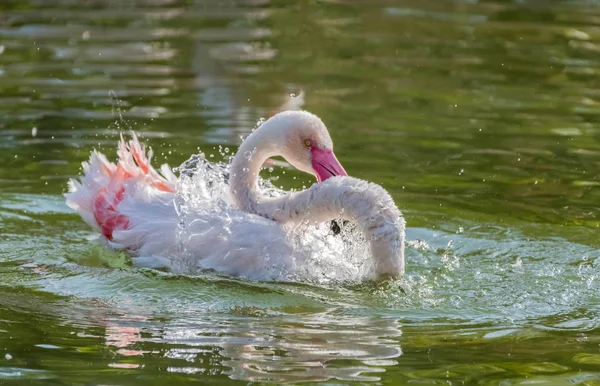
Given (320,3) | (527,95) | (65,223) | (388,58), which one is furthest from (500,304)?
(320,3)

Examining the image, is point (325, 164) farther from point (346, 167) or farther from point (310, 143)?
point (346, 167)

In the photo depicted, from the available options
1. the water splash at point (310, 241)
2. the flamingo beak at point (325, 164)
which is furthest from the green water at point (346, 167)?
the flamingo beak at point (325, 164)

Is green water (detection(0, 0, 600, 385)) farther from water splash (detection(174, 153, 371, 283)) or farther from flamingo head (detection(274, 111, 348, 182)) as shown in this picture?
flamingo head (detection(274, 111, 348, 182))

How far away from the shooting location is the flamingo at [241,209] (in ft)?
21.0

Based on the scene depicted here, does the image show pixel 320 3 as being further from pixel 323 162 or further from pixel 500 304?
pixel 500 304

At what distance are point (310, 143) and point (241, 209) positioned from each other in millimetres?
623

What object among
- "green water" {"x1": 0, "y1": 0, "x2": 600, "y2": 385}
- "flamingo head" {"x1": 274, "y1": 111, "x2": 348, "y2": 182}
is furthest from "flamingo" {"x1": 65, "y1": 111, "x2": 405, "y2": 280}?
"green water" {"x1": 0, "y1": 0, "x2": 600, "y2": 385}

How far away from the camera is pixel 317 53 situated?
1408 centimetres

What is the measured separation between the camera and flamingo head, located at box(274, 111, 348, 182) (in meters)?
6.93

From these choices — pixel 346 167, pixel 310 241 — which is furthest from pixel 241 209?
pixel 346 167

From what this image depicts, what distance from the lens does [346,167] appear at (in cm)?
919

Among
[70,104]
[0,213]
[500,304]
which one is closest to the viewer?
[500,304]

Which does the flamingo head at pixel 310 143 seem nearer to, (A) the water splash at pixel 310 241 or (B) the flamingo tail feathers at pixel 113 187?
(A) the water splash at pixel 310 241

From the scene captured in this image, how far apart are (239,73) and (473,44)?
3331 mm
